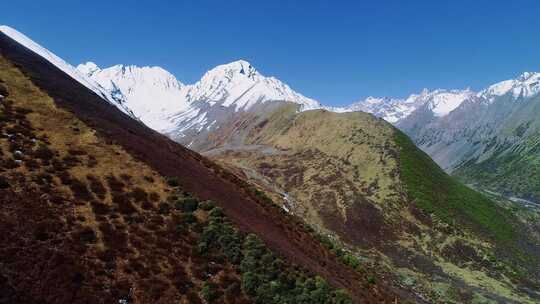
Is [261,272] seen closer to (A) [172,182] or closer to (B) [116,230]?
(B) [116,230]

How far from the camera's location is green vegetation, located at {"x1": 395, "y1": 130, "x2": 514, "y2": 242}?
135000 mm

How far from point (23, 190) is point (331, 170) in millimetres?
141674

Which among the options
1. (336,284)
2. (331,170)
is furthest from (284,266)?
(331,170)

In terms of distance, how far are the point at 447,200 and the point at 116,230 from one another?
460 feet

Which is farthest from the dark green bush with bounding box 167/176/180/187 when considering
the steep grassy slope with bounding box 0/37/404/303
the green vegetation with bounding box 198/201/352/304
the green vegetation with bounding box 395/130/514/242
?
the green vegetation with bounding box 395/130/514/242

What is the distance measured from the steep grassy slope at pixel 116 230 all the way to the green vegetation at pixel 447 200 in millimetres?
97024

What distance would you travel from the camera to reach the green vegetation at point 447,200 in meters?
135

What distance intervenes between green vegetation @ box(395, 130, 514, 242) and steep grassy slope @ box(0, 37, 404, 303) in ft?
318

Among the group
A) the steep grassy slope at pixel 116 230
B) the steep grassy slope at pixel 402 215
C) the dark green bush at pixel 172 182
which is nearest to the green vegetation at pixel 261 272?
the steep grassy slope at pixel 116 230

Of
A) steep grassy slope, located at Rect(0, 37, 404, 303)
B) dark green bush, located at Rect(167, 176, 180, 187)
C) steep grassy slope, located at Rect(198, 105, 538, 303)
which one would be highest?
steep grassy slope, located at Rect(198, 105, 538, 303)

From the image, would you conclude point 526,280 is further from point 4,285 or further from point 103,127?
point 4,285

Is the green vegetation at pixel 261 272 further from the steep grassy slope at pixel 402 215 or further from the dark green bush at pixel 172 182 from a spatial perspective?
the steep grassy slope at pixel 402 215

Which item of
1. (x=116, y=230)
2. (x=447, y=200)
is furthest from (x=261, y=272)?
(x=447, y=200)

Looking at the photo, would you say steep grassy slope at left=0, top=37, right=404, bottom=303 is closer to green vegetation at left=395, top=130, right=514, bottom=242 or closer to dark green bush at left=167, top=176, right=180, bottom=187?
dark green bush at left=167, top=176, right=180, bottom=187
